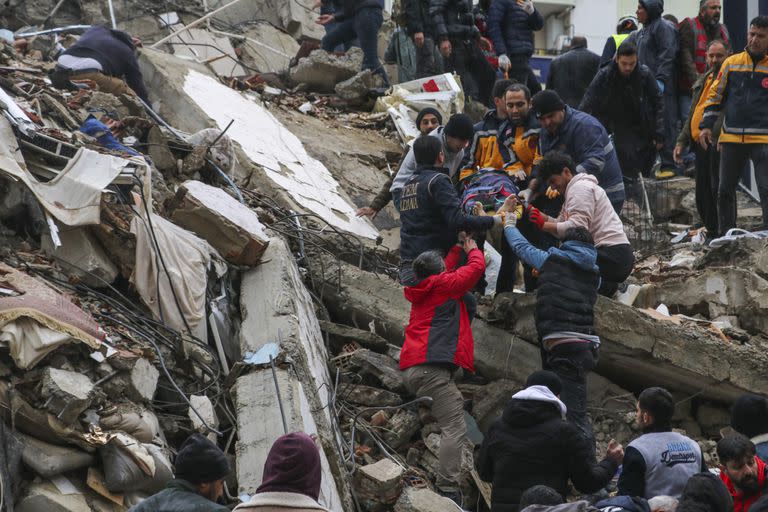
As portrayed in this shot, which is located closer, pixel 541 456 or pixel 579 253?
pixel 541 456

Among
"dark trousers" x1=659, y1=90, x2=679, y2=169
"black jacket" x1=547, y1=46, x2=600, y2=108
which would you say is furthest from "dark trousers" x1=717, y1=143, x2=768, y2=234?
"dark trousers" x1=659, y1=90, x2=679, y2=169

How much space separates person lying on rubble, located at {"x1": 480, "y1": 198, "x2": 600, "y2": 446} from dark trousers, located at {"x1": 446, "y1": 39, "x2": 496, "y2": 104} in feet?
21.7

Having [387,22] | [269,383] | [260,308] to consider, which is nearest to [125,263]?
[260,308]

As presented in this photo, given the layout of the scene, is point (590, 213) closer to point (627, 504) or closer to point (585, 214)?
point (585, 214)

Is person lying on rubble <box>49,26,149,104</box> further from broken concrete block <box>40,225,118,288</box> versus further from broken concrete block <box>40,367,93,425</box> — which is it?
broken concrete block <box>40,367,93,425</box>

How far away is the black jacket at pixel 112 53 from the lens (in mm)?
11102

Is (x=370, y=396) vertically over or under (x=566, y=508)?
under

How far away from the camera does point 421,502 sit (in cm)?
680

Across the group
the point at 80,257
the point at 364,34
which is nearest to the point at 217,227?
the point at 80,257

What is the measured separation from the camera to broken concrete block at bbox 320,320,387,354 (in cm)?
877

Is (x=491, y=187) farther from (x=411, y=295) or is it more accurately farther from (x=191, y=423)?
(x=191, y=423)

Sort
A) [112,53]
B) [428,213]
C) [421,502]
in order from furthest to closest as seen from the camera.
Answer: [112,53], [428,213], [421,502]

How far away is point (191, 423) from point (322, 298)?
95.2 inches

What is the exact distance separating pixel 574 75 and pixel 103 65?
14.9ft
